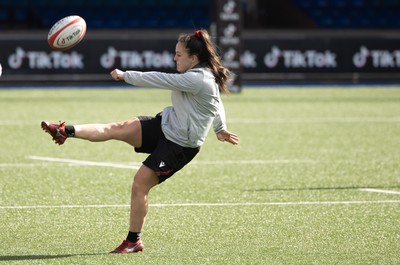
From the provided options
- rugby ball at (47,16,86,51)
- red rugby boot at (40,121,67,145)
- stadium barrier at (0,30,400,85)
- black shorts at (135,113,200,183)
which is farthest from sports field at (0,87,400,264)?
stadium barrier at (0,30,400,85)

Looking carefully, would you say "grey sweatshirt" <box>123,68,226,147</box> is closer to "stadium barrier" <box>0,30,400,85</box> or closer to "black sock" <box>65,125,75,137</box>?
"black sock" <box>65,125,75,137</box>

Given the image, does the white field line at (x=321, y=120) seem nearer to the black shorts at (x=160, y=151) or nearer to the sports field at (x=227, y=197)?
the sports field at (x=227, y=197)

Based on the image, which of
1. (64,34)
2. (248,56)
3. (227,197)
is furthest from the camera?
(248,56)

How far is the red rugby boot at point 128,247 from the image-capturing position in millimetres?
6727

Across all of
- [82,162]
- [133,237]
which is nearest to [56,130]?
[133,237]

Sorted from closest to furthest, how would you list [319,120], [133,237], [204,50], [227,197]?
[133,237], [204,50], [227,197], [319,120]

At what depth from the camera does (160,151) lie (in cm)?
691

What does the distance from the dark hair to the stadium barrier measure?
58.9 ft

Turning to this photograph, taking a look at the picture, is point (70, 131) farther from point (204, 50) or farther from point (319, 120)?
point (319, 120)

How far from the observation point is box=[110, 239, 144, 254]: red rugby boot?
22.1 ft

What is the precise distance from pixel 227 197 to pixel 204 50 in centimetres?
272

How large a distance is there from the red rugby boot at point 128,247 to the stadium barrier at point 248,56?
18.3 m

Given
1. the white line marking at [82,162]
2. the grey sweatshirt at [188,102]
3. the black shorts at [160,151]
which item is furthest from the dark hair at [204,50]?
the white line marking at [82,162]

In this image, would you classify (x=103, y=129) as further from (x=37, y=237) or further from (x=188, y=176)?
(x=188, y=176)
